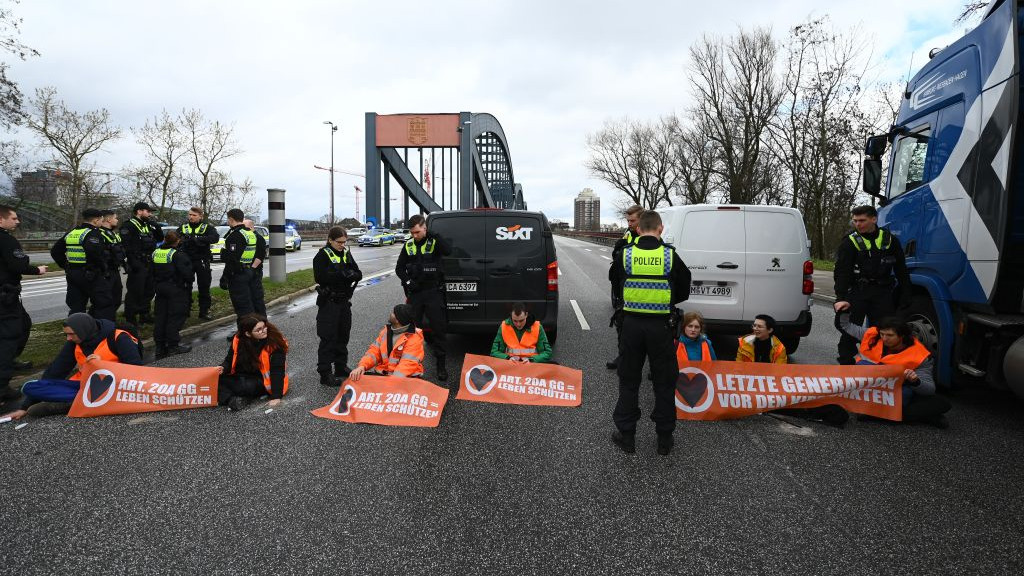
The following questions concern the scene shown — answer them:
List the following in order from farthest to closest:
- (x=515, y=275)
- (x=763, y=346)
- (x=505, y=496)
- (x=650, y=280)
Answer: (x=515, y=275), (x=763, y=346), (x=650, y=280), (x=505, y=496)

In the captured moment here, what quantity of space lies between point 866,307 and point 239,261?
7894 mm

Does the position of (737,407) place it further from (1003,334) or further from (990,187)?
(990,187)

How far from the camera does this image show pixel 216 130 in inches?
1069

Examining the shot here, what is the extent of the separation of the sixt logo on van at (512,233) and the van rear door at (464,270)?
0.72 feet

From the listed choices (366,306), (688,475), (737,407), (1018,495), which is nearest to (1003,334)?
(1018,495)

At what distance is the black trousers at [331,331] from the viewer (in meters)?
5.69

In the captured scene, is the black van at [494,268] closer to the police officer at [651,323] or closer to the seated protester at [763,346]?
the seated protester at [763,346]

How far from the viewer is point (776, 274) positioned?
262 inches

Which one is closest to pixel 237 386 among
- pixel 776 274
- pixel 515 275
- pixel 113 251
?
A: pixel 515 275

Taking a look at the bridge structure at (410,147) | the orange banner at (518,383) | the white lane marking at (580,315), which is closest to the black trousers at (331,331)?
the orange banner at (518,383)

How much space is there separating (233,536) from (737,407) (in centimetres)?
396

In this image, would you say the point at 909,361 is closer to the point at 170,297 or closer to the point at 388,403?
the point at 388,403

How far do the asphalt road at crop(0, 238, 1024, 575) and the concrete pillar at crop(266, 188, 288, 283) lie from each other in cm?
988

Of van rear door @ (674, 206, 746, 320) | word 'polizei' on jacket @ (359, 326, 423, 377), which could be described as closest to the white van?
van rear door @ (674, 206, 746, 320)
